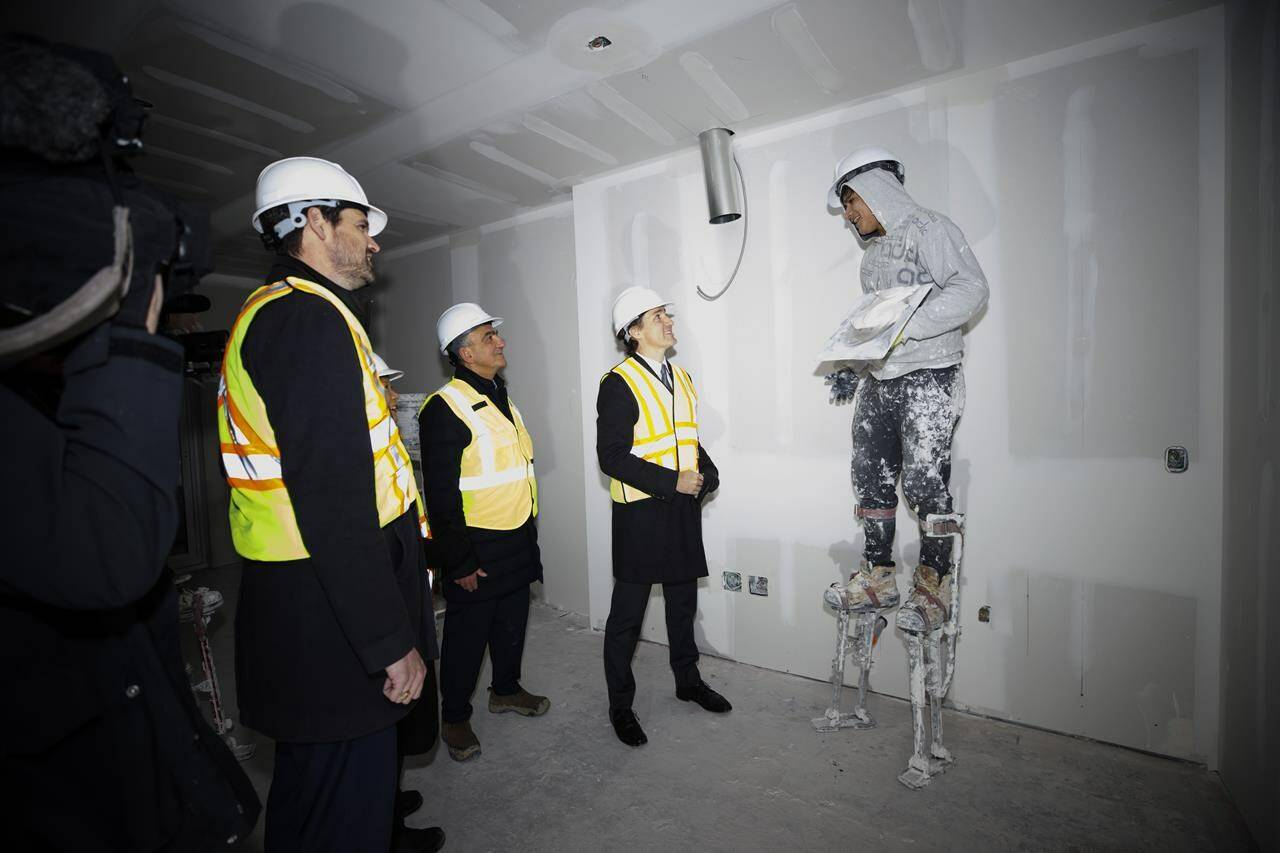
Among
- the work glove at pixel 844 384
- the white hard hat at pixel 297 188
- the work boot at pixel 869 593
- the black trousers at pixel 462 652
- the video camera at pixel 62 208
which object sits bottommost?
the black trousers at pixel 462 652

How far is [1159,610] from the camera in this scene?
2.07 meters

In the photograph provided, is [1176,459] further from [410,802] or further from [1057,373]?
[410,802]

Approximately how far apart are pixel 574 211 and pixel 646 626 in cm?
240

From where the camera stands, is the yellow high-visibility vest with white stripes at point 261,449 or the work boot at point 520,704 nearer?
the yellow high-visibility vest with white stripes at point 261,449

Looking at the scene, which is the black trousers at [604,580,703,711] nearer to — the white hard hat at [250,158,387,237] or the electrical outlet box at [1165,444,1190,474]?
the white hard hat at [250,158,387,237]

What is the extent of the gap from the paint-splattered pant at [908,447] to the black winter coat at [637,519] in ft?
2.16

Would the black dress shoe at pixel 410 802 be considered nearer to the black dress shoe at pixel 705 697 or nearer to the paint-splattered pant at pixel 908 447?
the black dress shoe at pixel 705 697

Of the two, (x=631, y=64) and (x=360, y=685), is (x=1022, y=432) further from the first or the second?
(x=360, y=685)

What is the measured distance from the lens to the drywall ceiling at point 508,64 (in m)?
1.86

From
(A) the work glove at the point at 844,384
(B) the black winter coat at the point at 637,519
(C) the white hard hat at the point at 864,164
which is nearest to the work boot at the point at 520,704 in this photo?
(B) the black winter coat at the point at 637,519

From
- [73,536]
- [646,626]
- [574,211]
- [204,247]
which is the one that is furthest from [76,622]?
[574,211]

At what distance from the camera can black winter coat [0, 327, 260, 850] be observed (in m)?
0.65

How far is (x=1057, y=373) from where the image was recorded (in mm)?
2197

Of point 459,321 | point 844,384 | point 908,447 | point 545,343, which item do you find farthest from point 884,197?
point 545,343
